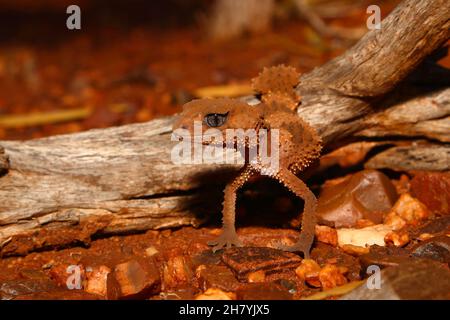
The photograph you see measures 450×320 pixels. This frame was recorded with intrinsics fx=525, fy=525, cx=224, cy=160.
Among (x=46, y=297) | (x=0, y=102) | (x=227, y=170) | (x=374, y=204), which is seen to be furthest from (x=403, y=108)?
(x=0, y=102)

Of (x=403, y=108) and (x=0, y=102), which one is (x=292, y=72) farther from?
(x=0, y=102)

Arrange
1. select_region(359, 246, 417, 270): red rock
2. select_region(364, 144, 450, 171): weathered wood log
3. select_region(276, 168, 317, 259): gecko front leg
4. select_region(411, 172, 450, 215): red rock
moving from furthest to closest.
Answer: select_region(364, 144, 450, 171): weathered wood log → select_region(411, 172, 450, 215): red rock → select_region(276, 168, 317, 259): gecko front leg → select_region(359, 246, 417, 270): red rock

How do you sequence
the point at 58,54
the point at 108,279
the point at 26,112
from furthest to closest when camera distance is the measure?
1. the point at 58,54
2. the point at 26,112
3. the point at 108,279

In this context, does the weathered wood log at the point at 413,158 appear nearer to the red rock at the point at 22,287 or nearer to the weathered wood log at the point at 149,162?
the weathered wood log at the point at 149,162

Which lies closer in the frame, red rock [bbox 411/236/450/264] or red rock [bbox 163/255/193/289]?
red rock [bbox 411/236/450/264]

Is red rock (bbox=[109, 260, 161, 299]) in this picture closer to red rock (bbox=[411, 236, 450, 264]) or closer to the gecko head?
the gecko head

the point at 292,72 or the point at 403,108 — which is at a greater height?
the point at 292,72

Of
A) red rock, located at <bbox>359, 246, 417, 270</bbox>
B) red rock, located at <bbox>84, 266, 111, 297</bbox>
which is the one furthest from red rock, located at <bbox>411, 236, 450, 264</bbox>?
red rock, located at <bbox>84, 266, 111, 297</bbox>
